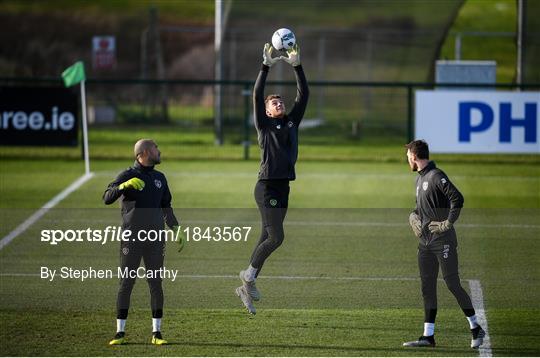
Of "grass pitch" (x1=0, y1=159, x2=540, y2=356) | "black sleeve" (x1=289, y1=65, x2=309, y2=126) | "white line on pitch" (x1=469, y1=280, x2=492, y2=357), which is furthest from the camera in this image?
"black sleeve" (x1=289, y1=65, x2=309, y2=126)

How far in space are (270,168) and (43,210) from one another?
818 cm

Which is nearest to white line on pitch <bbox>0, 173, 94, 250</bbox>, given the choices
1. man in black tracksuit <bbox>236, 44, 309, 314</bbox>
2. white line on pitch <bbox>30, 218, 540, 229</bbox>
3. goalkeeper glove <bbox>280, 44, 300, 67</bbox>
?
white line on pitch <bbox>30, 218, 540, 229</bbox>

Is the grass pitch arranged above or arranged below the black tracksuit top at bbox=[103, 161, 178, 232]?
below

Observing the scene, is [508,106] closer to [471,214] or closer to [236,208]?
[471,214]

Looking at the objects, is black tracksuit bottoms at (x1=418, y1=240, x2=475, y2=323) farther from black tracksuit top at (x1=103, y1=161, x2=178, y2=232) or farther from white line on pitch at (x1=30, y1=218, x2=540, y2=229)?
white line on pitch at (x1=30, y1=218, x2=540, y2=229)

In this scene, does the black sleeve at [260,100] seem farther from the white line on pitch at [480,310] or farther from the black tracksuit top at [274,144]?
the white line on pitch at [480,310]

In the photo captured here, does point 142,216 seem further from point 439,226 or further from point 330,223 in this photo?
point 330,223

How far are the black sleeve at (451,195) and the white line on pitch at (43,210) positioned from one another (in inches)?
305

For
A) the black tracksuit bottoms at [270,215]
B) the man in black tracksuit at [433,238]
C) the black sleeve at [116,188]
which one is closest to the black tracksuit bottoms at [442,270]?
the man in black tracksuit at [433,238]

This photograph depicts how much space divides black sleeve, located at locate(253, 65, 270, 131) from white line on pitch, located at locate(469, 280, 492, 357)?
310 centimetres

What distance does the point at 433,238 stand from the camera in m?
10.4

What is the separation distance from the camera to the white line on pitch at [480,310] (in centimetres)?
1041

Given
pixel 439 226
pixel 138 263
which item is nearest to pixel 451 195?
pixel 439 226

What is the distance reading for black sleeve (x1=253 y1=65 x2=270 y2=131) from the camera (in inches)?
459
